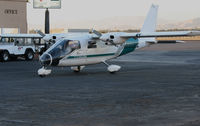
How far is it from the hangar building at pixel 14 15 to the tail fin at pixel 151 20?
2394 cm

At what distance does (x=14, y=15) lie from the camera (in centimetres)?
5003

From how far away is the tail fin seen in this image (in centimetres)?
2847

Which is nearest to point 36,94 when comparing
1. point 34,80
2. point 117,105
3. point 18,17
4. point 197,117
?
point 117,105

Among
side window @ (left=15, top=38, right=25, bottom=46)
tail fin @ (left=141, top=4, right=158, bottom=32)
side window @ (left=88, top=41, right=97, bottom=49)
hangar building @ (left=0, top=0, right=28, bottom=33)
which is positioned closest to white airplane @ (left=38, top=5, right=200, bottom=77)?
side window @ (left=88, top=41, right=97, bottom=49)

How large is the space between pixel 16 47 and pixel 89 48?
481 inches

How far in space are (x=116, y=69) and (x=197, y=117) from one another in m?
12.5

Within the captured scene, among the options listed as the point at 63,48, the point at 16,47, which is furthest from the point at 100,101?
the point at 16,47

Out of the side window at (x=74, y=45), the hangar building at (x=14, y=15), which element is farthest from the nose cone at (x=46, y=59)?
the hangar building at (x=14, y=15)

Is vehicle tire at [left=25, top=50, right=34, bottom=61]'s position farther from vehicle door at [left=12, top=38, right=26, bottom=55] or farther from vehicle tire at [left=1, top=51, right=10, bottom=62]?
vehicle tire at [left=1, top=51, right=10, bottom=62]

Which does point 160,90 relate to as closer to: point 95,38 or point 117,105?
point 117,105

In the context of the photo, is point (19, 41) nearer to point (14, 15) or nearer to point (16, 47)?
point (16, 47)

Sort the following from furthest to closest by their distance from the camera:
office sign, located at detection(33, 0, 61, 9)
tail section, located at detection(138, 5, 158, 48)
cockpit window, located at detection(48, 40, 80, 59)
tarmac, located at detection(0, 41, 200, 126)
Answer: office sign, located at detection(33, 0, 61, 9), tail section, located at detection(138, 5, 158, 48), cockpit window, located at detection(48, 40, 80, 59), tarmac, located at detection(0, 41, 200, 126)

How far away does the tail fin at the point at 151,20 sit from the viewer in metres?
28.5

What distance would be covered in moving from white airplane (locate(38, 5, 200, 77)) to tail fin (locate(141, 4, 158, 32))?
3337 mm
